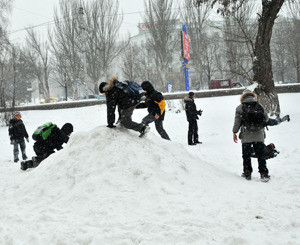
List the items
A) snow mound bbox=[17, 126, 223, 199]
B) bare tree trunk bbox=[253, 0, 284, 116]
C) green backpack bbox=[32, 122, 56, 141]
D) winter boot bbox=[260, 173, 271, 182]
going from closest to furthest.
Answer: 1. snow mound bbox=[17, 126, 223, 199]
2. winter boot bbox=[260, 173, 271, 182]
3. green backpack bbox=[32, 122, 56, 141]
4. bare tree trunk bbox=[253, 0, 284, 116]

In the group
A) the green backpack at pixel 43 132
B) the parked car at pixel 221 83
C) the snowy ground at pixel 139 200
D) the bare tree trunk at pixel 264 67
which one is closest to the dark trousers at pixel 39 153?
the green backpack at pixel 43 132

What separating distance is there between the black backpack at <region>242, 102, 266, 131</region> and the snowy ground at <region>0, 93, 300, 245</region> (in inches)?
35.9

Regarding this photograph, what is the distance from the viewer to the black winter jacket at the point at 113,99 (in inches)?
187

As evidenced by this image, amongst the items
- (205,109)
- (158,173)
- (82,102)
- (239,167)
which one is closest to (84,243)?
(158,173)

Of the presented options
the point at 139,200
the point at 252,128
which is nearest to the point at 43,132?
the point at 139,200

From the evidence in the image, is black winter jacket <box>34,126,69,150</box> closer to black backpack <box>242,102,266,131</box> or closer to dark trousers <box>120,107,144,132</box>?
dark trousers <box>120,107,144,132</box>

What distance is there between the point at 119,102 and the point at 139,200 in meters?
2.03

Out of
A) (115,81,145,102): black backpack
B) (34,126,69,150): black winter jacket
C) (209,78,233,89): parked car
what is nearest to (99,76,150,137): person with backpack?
(115,81,145,102): black backpack

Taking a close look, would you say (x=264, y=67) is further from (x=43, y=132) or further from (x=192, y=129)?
(x=43, y=132)

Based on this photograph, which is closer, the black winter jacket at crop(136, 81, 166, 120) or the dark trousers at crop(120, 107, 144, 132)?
the dark trousers at crop(120, 107, 144, 132)

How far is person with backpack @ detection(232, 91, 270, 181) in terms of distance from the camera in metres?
4.61

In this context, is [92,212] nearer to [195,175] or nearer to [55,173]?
[55,173]

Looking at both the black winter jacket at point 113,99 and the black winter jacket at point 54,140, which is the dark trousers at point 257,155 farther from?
the black winter jacket at point 54,140

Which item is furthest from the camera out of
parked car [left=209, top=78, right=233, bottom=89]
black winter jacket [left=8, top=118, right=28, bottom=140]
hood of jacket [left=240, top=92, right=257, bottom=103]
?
parked car [left=209, top=78, right=233, bottom=89]
